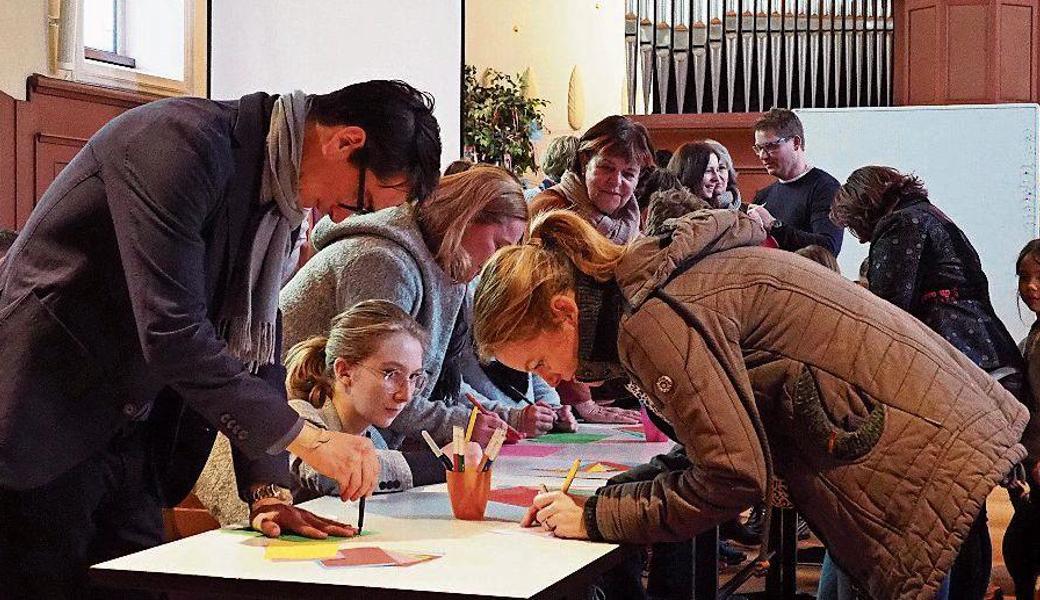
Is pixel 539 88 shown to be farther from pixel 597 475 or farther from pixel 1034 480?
pixel 597 475

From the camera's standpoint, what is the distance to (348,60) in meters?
6.17

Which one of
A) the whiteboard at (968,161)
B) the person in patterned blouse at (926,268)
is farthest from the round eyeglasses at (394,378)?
the whiteboard at (968,161)

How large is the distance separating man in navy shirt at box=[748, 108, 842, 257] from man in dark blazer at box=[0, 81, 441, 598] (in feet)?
13.0

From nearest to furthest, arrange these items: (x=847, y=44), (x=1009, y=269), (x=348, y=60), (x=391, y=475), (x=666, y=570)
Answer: (x=391, y=475), (x=666, y=570), (x=348, y=60), (x=1009, y=269), (x=847, y=44)

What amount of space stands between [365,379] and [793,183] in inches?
146

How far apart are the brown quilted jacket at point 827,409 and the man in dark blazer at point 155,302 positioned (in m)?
0.46

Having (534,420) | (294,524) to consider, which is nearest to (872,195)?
(534,420)

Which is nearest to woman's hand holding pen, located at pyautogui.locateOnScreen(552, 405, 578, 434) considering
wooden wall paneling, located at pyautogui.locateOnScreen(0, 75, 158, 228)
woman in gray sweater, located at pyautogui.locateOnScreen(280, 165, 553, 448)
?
woman in gray sweater, located at pyautogui.locateOnScreen(280, 165, 553, 448)

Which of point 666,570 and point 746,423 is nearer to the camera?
point 746,423

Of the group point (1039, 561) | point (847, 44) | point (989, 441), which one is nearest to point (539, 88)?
point (847, 44)

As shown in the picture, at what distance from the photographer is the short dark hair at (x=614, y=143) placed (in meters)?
4.48

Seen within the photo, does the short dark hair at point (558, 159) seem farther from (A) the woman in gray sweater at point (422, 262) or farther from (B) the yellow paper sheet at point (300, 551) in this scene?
(B) the yellow paper sheet at point (300, 551)

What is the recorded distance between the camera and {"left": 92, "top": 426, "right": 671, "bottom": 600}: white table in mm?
1953

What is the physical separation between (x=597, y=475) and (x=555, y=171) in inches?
95.3
